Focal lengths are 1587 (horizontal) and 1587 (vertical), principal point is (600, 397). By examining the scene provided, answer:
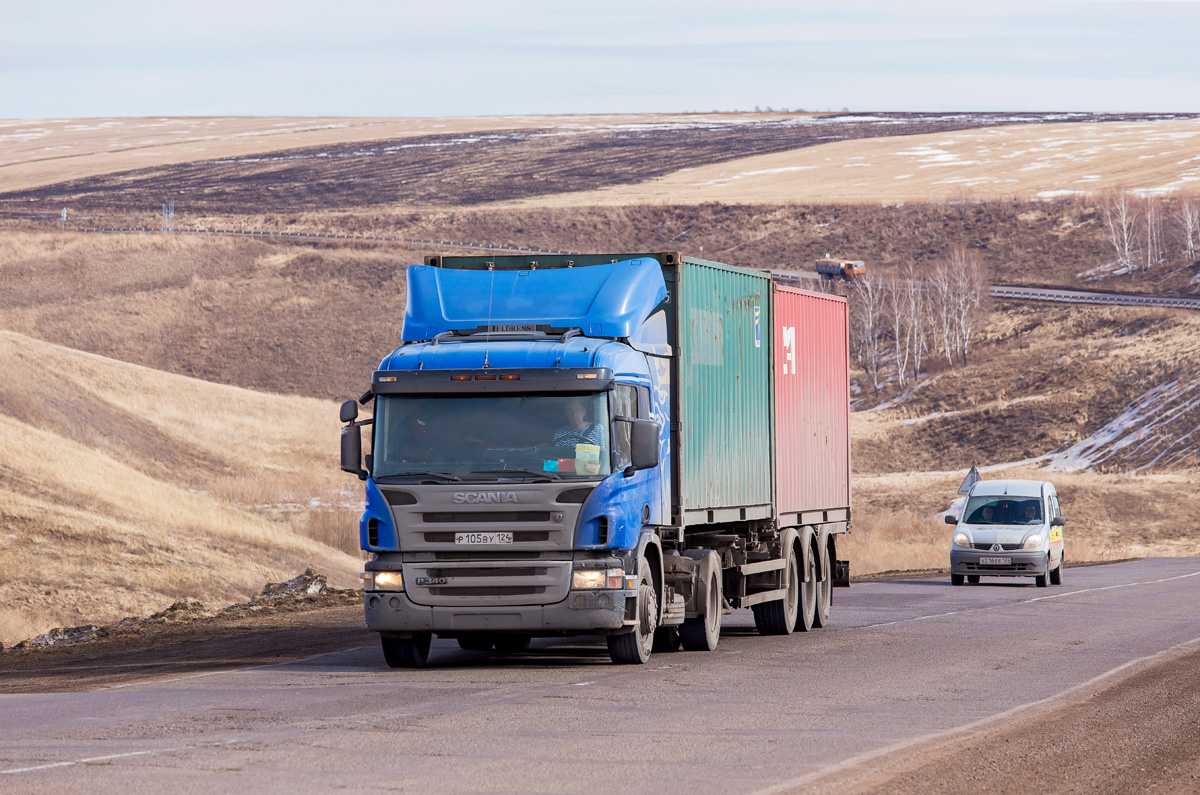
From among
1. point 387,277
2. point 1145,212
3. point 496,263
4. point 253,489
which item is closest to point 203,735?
point 496,263

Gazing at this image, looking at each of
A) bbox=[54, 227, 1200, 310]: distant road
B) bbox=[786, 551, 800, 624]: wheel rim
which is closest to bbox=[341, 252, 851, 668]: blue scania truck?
bbox=[786, 551, 800, 624]: wheel rim

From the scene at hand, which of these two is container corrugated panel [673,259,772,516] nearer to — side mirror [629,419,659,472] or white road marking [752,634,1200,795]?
side mirror [629,419,659,472]

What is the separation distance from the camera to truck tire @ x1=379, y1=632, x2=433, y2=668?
618 inches

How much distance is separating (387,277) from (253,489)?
54515 millimetres

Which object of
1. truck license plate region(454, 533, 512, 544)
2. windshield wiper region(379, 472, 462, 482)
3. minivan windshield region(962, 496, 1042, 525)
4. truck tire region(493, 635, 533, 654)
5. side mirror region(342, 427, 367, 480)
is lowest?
truck tire region(493, 635, 533, 654)

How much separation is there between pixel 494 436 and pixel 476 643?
4256 millimetres

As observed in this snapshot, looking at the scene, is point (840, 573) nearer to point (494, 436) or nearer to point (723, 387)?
point (723, 387)

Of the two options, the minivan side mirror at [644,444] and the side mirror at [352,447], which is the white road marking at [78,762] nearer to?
the side mirror at [352,447]

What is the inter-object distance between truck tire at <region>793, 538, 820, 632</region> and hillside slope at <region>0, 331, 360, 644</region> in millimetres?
11946

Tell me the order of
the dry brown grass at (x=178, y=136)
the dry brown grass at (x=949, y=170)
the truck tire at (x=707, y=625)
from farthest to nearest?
the dry brown grass at (x=178, y=136)
the dry brown grass at (x=949, y=170)
the truck tire at (x=707, y=625)

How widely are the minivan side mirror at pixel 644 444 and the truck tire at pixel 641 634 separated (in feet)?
3.71

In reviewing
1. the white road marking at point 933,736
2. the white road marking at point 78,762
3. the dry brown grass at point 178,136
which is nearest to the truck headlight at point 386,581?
the white road marking at point 78,762

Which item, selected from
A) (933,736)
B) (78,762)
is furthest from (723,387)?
(78,762)

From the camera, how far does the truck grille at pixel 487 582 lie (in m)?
14.6
